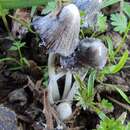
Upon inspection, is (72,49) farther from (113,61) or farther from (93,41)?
(113,61)

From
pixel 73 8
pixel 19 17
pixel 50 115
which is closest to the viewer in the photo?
pixel 73 8

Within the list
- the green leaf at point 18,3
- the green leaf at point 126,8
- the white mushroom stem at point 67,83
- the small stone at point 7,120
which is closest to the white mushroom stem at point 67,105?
the white mushroom stem at point 67,83

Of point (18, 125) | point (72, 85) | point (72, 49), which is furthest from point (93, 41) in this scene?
point (18, 125)

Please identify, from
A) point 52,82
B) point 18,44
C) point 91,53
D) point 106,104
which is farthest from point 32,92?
point 91,53

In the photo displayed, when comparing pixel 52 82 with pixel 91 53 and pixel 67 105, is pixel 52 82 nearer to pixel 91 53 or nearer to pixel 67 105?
pixel 67 105

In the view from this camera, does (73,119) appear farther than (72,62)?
Yes

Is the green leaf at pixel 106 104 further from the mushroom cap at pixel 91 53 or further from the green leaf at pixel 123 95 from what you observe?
the mushroom cap at pixel 91 53

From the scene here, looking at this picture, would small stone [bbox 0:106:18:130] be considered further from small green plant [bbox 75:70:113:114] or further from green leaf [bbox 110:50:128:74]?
green leaf [bbox 110:50:128:74]
